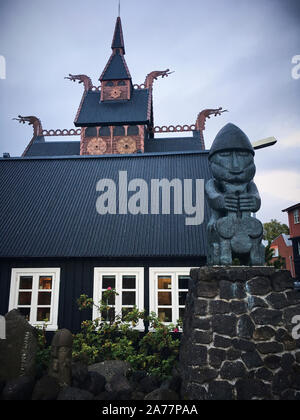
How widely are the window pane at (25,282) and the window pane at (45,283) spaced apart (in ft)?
1.17

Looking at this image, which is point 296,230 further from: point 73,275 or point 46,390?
point 46,390

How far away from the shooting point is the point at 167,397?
433 centimetres

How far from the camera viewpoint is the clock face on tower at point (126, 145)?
23094 millimetres

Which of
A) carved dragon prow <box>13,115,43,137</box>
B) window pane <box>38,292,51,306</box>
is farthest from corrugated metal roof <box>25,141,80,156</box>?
window pane <box>38,292,51,306</box>

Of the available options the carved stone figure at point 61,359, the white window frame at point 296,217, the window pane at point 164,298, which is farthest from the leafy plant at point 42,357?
the white window frame at point 296,217

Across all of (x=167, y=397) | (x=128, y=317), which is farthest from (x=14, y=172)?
(x=167, y=397)

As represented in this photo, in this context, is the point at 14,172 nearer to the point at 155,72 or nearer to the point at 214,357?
the point at 214,357

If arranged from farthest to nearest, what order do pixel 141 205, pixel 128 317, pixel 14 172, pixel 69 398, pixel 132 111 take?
pixel 132 111, pixel 14 172, pixel 141 205, pixel 128 317, pixel 69 398

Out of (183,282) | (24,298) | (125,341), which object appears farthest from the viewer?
(24,298)

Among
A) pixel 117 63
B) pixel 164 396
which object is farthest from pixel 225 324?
pixel 117 63

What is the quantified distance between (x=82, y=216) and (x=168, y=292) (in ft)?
12.2

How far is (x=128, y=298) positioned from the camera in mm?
7805

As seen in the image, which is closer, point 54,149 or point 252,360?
point 252,360
